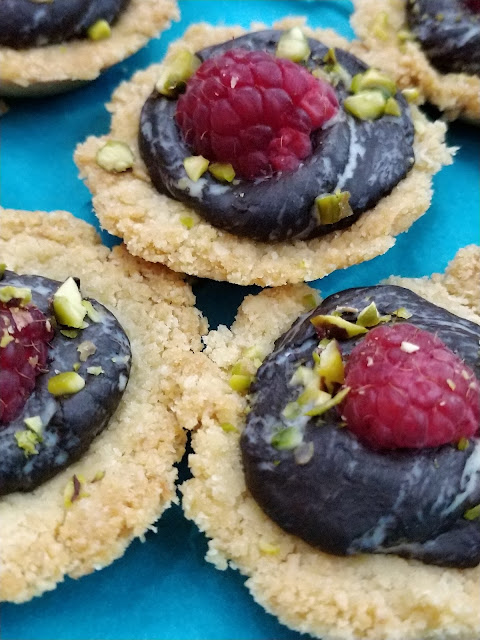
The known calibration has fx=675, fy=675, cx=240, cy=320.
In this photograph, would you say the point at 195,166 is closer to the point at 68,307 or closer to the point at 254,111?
the point at 254,111

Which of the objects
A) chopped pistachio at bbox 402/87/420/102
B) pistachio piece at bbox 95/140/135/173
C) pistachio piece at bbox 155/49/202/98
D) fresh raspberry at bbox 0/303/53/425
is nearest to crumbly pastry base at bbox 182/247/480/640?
fresh raspberry at bbox 0/303/53/425

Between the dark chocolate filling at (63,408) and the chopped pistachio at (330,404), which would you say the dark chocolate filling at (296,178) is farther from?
the chopped pistachio at (330,404)

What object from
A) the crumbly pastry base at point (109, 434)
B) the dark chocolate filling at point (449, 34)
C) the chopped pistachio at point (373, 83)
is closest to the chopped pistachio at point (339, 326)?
the crumbly pastry base at point (109, 434)

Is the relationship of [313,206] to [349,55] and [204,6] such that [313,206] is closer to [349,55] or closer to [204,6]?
[349,55]

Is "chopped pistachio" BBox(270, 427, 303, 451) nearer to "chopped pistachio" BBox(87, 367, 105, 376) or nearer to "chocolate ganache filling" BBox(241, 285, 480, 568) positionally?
"chocolate ganache filling" BBox(241, 285, 480, 568)

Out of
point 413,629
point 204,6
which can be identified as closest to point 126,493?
point 413,629

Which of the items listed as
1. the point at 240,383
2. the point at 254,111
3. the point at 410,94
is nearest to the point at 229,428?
the point at 240,383
